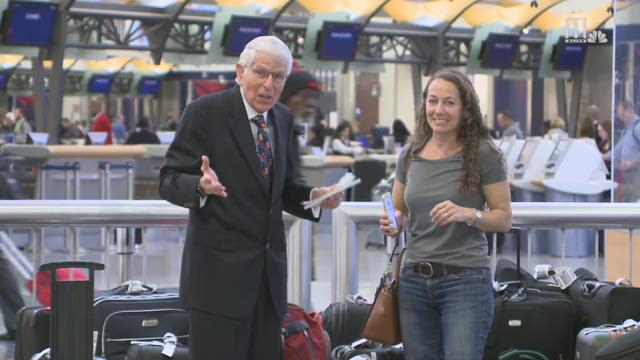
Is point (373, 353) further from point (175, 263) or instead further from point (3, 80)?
point (3, 80)

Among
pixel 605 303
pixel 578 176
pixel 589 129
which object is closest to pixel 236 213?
pixel 605 303

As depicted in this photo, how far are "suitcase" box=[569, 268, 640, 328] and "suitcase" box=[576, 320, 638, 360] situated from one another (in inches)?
5.7

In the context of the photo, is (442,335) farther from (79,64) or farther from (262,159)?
(79,64)

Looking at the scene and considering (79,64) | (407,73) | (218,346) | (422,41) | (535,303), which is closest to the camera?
(218,346)

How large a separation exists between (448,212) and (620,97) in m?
4.39

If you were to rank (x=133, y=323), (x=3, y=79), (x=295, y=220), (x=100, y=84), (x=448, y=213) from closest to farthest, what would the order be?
1. (x=448, y=213)
2. (x=133, y=323)
3. (x=295, y=220)
4. (x=3, y=79)
5. (x=100, y=84)

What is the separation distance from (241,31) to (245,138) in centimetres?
2168

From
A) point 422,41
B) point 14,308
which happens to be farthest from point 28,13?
point 14,308

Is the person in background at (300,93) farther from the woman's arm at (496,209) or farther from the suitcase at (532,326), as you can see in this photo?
the suitcase at (532,326)

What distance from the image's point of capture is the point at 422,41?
97.0ft

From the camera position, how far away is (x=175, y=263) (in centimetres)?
1091

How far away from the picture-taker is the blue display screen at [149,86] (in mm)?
48656

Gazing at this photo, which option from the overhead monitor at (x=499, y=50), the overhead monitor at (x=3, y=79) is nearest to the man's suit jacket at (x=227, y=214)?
the overhead monitor at (x=499, y=50)

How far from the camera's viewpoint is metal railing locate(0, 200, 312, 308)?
4.89 m
